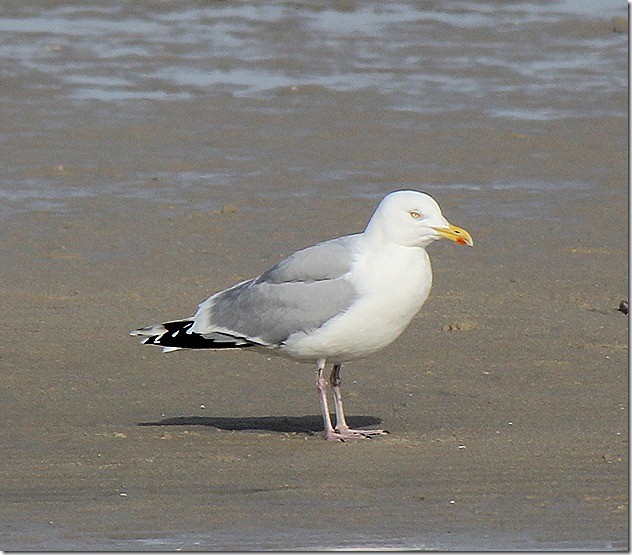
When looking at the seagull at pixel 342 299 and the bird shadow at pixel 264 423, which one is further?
the bird shadow at pixel 264 423

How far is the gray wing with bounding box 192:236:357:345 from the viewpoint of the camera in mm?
7258

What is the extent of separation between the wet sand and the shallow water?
0.26 ft

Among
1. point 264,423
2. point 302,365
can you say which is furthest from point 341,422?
point 302,365

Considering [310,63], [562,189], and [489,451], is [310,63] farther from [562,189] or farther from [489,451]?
[489,451]

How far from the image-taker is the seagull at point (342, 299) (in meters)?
7.14

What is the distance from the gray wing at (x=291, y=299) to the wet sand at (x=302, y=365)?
1.55 feet

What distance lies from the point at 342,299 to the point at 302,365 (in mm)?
1486

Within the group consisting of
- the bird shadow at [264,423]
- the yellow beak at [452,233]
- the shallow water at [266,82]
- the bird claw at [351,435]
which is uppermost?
the yellow beak at [452,233]

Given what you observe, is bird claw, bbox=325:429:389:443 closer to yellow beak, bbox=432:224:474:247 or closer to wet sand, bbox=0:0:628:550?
wet sand, bbox=0:0:628:550

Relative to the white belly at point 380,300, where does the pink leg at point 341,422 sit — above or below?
below

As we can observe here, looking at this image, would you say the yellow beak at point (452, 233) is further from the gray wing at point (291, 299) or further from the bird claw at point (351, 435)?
the bird claw at point (351, 435)

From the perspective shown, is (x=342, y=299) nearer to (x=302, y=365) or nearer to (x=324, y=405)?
(x=324, y=405)

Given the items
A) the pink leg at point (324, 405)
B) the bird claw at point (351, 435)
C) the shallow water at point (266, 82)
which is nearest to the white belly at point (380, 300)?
the pink leg at point (324, 405)

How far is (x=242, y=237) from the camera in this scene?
11.4 m
